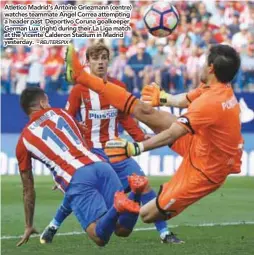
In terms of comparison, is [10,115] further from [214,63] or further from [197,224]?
[214,63]

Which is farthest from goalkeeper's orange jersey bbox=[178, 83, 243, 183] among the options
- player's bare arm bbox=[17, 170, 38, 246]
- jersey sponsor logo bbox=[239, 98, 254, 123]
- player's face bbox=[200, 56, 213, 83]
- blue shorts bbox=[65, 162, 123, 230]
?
jersey sponsor logo bbox=[239, 98, 254, 123]

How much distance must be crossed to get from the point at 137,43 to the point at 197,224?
11.5 metres

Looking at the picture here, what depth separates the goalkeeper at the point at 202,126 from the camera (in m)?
8.74

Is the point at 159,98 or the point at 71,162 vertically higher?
the point at 159,98

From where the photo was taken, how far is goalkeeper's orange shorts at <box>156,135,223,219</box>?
360 inches

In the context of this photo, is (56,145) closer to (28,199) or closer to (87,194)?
(87,194)

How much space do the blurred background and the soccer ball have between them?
867 cm

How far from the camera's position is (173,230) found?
1185cm

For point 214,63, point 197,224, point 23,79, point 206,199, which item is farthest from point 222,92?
point 23,79

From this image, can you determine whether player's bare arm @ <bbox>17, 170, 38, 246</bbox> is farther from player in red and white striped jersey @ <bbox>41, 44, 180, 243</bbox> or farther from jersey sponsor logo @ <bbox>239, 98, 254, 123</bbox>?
jersey sponsor logo @ <bbox>239, 98, 254, 123</bbox>

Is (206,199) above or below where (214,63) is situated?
below

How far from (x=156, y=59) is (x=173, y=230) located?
11507mm

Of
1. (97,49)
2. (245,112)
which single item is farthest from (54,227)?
(245,112)

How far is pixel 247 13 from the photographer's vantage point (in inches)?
949
